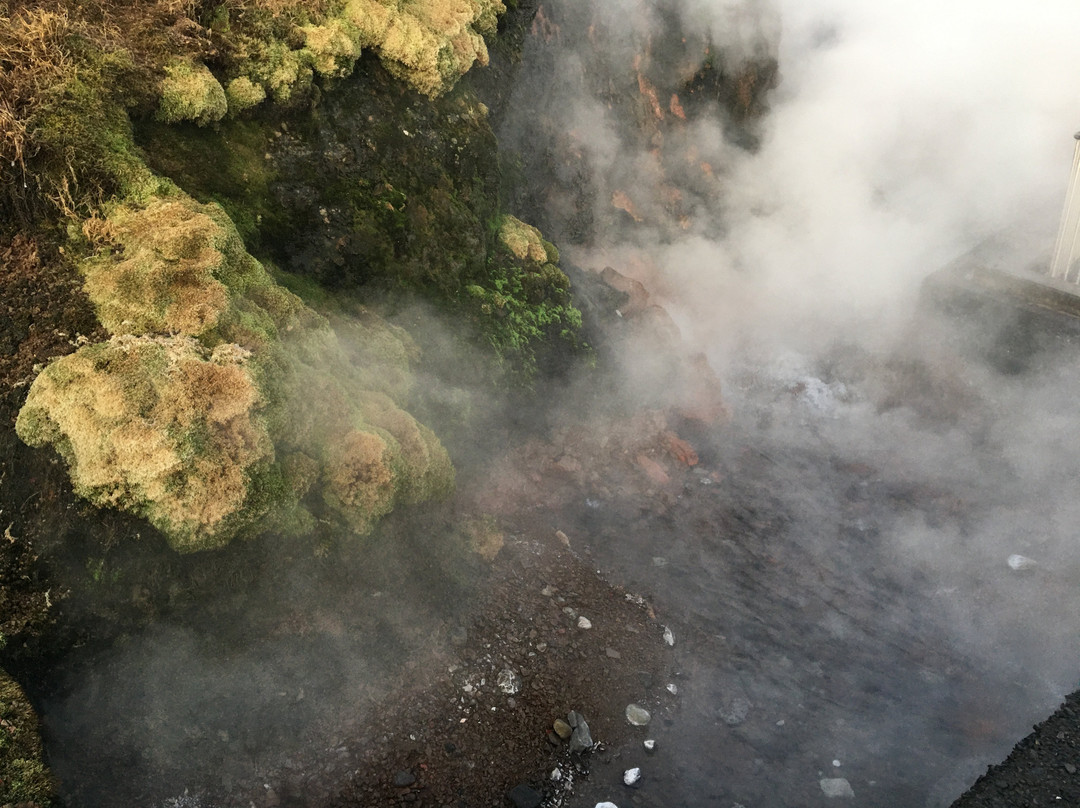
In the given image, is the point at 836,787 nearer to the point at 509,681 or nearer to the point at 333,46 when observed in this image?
the point at 509,681

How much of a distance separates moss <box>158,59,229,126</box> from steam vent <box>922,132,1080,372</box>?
1002 centimetres

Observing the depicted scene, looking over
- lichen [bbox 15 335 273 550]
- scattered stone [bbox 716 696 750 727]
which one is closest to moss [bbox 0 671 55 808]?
lichen [bbox 15 335 273 550]

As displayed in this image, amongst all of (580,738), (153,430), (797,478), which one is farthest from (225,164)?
(797,478)

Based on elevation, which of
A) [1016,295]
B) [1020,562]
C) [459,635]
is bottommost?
[1020,562]

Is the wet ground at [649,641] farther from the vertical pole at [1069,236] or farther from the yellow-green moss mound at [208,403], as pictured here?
the vertical pole at [1069,236]

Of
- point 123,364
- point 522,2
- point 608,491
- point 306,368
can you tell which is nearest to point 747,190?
point 522,2

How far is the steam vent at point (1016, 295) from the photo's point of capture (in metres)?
9.27

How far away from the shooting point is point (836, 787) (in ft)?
17.5

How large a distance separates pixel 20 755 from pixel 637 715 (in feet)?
13.2

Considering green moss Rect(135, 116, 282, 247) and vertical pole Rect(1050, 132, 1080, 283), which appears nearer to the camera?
green moss Rect(135, 116, 282, 247)

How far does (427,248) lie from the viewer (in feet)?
24.0

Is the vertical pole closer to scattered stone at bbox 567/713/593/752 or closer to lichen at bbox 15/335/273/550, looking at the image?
scattered stone at bbox 567/713/593/752

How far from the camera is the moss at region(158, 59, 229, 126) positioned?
567 centimetres

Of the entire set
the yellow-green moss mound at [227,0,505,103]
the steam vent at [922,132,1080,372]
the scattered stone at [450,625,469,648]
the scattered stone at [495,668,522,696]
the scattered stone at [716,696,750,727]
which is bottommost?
the scattered stone at [716,696,750,727]
